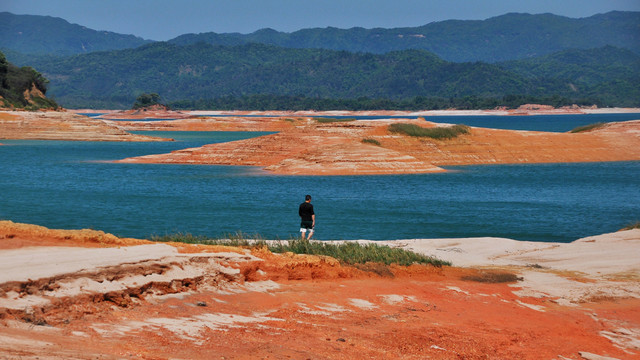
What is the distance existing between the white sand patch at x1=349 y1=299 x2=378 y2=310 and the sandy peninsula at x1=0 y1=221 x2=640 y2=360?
0.09 ft

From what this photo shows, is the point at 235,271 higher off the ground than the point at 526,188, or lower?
higher

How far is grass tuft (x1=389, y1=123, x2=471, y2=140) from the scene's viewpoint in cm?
8531

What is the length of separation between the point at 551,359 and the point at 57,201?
38.7m

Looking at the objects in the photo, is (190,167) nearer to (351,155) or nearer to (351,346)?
(351,155)

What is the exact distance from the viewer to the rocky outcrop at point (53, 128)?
125500 millimetres

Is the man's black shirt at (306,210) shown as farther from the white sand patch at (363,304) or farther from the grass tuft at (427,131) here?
the grass tuft at (427,131)

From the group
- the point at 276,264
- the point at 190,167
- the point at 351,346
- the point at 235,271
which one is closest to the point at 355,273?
the point at 276,264

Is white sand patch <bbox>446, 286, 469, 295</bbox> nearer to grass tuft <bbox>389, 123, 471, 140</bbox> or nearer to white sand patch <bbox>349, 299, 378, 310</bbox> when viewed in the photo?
white sand patch <bbox>349, 299, 378, 310</bbox>

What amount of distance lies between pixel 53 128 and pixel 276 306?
123 metres

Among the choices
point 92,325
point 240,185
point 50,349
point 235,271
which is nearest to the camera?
point 50,349

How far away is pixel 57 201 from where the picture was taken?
4569 centimetres

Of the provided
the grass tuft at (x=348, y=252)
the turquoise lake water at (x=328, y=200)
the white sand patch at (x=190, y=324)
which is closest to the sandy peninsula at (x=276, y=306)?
the white sand patch at (x=190, y=324)

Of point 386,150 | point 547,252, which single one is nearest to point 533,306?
point 547,252

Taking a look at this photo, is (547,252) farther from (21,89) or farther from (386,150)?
(21,89)
